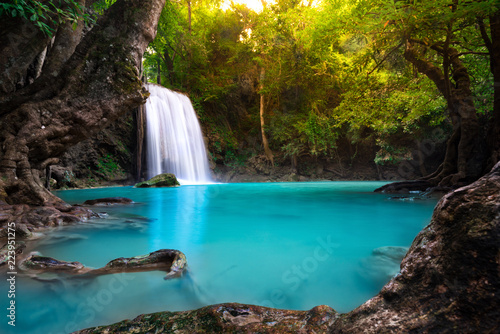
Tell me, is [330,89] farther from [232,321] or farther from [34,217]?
[232,321]

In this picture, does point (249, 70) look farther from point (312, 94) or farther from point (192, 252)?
point (192, 252)

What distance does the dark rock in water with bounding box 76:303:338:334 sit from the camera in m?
1.02

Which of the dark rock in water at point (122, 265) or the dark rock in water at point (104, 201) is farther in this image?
the dark rock in water at point (104, 201)

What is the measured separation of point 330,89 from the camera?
1869cm

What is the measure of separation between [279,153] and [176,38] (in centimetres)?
1130

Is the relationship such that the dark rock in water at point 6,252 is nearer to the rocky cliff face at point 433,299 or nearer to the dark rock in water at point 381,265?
the rocky cliff face at point 433,299

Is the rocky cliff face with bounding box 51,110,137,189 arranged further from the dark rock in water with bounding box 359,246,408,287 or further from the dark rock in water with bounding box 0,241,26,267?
the dark rock in water with bounding box 359,246,408,287

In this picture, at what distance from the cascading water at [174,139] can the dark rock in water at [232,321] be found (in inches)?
613

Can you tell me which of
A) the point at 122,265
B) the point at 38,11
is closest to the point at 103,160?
the point at 38,11

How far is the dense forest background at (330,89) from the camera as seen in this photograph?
620cm

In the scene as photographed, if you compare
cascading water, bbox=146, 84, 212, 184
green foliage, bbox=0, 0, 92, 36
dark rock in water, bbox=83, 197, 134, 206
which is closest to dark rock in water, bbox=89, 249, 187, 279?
green foliage, bbox=0, 0, 92, 36

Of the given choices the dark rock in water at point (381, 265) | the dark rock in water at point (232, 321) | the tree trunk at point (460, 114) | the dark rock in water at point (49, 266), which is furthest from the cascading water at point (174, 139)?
the dark rock in water at point (232, 321)

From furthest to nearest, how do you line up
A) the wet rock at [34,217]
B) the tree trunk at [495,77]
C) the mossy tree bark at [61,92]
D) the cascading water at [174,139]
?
1. the cascading water at [174,139]
2. the tree trunk at [495,77]
3. the mossy tree bark at [61,92]
4. the wet rock at [34,217]

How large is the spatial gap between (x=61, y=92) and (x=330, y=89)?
57.2 ft
